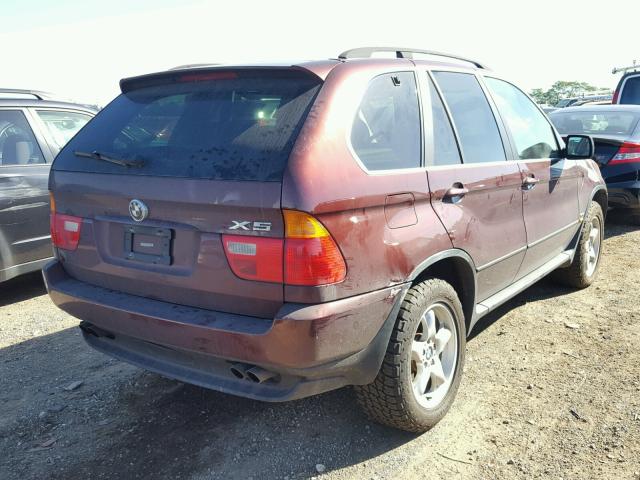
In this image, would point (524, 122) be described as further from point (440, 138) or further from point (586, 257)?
point (586, 257)

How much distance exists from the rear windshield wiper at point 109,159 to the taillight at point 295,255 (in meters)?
0.67

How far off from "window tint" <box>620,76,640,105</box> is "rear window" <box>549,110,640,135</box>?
4.40 m

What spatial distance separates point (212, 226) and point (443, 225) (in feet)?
3.79

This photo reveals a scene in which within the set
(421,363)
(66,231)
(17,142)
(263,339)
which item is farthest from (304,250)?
(17,142)

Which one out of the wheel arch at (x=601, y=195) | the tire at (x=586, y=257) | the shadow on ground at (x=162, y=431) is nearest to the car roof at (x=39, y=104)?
the shadow on ground at (x=162, y=431)

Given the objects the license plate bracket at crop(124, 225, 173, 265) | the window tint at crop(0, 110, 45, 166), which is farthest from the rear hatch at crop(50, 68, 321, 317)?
the window tint at crop(0, 110, 45, 166)

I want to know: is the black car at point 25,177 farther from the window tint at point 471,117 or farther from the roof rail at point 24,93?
the window tint at point 471,117

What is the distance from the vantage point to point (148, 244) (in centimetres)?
249

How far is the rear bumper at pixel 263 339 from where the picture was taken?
7.16ft

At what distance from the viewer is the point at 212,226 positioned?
7.50 feet

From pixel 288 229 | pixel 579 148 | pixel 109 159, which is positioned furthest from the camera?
pixel 579 148

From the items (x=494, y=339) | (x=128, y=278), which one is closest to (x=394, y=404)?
(x=128, y=278)

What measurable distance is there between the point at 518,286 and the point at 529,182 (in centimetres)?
69

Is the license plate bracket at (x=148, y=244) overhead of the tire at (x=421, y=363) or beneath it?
overhead
